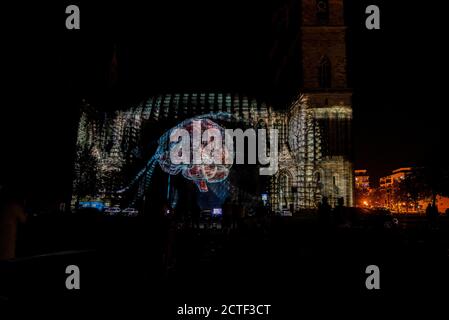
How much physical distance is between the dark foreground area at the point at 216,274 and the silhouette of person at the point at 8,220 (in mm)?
777

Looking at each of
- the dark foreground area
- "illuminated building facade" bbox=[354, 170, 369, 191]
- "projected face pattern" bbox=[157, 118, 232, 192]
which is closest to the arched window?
"projected face pattern" bbox=[157, 118, 232, 192]

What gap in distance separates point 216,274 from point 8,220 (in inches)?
169

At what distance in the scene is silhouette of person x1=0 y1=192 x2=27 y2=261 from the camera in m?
5.88

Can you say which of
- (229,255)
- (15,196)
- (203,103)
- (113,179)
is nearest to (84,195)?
(113,179)

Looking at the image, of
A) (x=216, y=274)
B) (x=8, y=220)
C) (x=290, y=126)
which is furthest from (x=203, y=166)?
(x=8, y=220)

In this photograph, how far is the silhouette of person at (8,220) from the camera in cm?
588

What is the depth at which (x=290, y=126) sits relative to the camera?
155 ft

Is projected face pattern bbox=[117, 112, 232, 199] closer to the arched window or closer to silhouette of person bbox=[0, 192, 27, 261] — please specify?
the arched window

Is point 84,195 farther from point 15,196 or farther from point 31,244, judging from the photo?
point 15,196

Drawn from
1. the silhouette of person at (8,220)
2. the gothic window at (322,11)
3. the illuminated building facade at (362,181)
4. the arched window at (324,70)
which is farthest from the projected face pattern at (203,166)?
the illuminated building facade at (362,181)

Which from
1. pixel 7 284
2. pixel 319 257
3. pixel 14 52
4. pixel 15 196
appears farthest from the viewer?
pixel 14 52

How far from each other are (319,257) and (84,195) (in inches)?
1509

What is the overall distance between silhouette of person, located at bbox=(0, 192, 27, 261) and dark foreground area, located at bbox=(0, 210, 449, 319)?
777 mm
